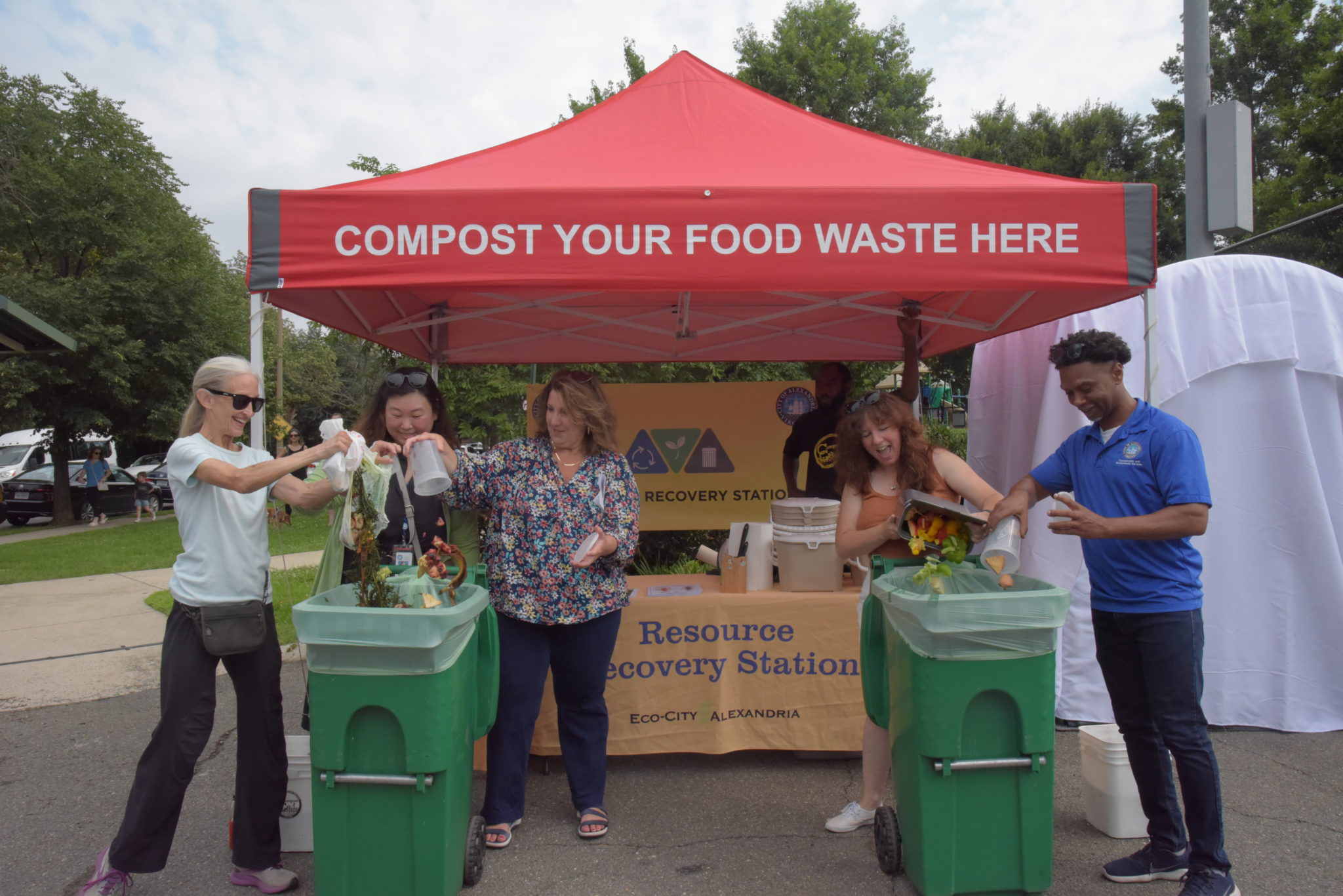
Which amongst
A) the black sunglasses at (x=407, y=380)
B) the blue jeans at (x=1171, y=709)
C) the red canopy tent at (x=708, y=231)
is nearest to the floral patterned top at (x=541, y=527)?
the black sunglasses at (x=407, y=380)

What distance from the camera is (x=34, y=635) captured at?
6.51 metres

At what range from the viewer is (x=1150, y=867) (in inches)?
105

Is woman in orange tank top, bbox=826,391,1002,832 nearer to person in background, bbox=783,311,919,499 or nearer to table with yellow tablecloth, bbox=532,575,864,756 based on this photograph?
table with yellow tablecloth, bbox=532,575,864,756

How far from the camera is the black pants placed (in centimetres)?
246

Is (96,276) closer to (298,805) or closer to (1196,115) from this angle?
(298,805)

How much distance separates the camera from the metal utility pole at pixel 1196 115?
481 cm

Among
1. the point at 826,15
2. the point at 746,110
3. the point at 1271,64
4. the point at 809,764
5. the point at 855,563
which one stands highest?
the point at 826,15

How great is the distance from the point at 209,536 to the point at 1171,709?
2857 millimetres

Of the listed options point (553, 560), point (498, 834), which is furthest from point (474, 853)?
point (553, 560)

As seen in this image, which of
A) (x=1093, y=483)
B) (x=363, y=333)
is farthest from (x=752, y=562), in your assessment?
(x=363, y=333)

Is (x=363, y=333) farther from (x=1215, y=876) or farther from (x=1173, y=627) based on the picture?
(x=1215, y=876)

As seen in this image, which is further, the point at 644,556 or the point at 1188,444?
the point at 644,556

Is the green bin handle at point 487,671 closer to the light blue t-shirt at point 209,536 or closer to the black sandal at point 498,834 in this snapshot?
the black sandal at point 498,834

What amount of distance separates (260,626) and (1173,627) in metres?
2.68
